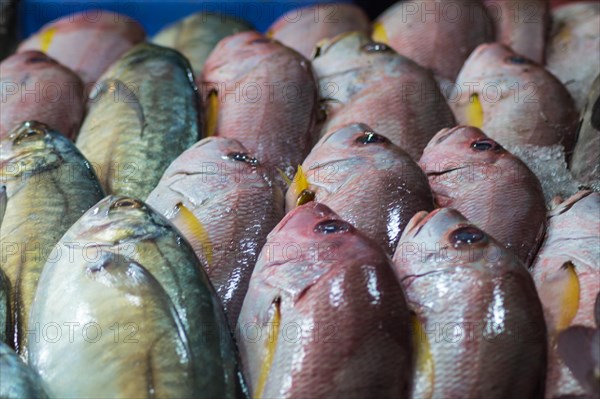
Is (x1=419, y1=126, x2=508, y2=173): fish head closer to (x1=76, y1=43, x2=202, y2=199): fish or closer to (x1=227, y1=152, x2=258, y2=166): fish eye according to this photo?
(x1=227, y1=152, x2=258, y2=166): fish eye

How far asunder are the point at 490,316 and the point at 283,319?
0.42 metres

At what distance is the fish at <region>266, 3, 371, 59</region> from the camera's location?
3197 mm

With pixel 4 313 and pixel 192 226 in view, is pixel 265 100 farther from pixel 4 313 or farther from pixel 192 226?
pixel 4 313

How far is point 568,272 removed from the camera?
1.82 metres

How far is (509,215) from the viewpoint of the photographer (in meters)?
2.03

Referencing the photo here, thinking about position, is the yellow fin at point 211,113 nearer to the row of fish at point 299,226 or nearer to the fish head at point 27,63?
the row of fish at point 299,226

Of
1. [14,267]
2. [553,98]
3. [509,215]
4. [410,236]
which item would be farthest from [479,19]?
[14,267]

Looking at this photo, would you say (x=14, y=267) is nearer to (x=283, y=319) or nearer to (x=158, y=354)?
(x=158, y=354)

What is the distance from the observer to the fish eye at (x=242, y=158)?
218 cm

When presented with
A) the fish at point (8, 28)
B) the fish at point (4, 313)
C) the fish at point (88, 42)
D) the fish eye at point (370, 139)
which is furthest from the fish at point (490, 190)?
the fish at point (8, 28)

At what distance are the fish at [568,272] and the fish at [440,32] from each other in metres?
1.03

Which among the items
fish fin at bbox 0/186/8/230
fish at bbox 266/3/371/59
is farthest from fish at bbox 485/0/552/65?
fish fin at bbox 0/186/8/230

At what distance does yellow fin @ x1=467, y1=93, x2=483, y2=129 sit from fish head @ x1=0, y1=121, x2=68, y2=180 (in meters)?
1.28

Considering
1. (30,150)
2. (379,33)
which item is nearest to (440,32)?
(379,33)
